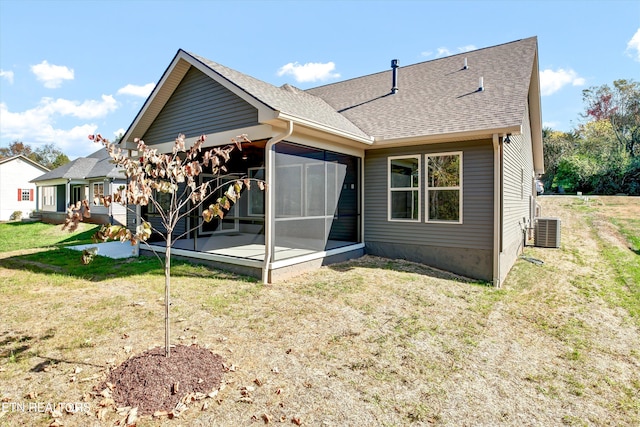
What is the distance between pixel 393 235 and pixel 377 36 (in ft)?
25.8

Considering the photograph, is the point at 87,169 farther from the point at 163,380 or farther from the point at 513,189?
the point at 513,189

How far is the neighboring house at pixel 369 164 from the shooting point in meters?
6.52

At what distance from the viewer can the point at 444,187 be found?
7.42 meters

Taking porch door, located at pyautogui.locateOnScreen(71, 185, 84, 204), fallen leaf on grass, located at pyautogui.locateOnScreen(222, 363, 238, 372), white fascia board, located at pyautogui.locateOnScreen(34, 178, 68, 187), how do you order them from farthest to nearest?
porch door, located at pyautogui.locateOnScreen(71, 185, 84, 204) → white fascia board, located at pyautogui.locateOnScreen(34, 178, 68, 187) → fallen leaf on grass, located at pyautogui.locateOnScreen(222, 363, 238, 372)

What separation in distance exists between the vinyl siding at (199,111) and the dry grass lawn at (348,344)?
3003mm

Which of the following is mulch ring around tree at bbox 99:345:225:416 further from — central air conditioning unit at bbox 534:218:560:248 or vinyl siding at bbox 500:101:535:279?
central air conditioning unit at bbox 534:218:560:248

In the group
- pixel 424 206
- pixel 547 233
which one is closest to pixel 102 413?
pixel 424 206

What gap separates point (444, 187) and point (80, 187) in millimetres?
23150

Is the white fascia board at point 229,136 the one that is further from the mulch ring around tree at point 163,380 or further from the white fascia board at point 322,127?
the mulch ring around tree at point 163,380

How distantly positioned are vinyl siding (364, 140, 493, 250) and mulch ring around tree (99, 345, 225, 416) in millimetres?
5480

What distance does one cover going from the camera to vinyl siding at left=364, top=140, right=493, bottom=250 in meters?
6.95

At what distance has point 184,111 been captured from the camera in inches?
303

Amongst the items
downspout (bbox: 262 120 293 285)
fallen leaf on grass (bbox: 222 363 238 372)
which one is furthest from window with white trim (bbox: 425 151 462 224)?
fallen leaf on grass (bbox: 222 363 238 372)

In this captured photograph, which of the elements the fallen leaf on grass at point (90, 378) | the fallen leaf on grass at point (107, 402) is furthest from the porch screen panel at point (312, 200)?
the fallen leaf on grass at point (107, 402)
